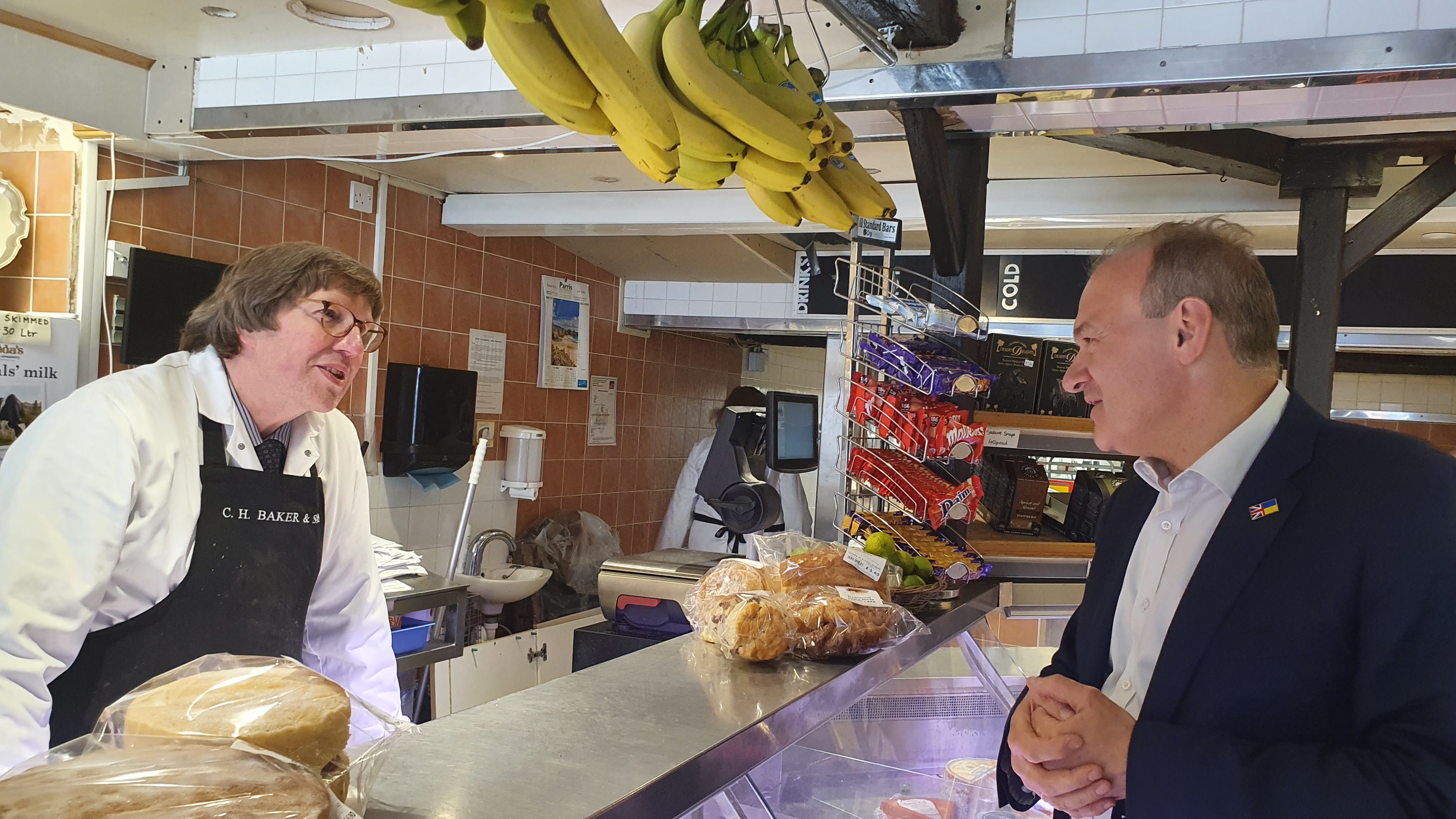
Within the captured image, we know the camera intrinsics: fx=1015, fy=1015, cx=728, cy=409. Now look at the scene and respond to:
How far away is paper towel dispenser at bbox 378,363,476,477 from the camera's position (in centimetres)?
493

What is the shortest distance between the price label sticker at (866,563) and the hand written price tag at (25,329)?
3068mm

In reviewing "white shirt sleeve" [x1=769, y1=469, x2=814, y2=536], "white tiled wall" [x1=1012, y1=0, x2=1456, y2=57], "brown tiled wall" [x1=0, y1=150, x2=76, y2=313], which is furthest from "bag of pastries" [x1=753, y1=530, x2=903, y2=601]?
"white shirt sleeve" [x1=769, y1=469, x2=814, y2=536]

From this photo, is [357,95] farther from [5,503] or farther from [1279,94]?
[1279,94]

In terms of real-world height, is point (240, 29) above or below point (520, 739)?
above

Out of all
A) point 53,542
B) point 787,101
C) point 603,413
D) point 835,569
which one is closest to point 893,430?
point 835,569

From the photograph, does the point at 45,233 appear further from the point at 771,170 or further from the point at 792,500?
the point at 792,500

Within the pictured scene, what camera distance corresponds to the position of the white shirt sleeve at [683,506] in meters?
6.91

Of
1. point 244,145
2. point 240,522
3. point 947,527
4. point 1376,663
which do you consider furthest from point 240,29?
point 1376,663

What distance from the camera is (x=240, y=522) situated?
201 centimetres

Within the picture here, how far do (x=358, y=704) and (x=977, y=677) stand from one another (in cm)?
170

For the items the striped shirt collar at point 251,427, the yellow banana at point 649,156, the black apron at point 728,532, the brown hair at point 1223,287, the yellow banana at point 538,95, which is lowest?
the black apron at point 728,532

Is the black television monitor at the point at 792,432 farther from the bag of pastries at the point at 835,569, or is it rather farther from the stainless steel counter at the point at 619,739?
the stainless steel counter at the point at 619,739

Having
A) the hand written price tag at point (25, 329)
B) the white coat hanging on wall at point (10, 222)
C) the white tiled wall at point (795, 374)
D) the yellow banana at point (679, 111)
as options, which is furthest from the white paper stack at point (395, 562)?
the white tiled wall at point (795, 374)

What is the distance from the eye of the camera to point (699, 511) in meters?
6.92
